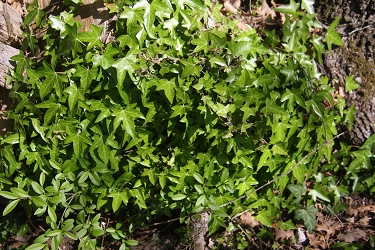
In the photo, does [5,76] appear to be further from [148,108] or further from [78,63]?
[148,108]

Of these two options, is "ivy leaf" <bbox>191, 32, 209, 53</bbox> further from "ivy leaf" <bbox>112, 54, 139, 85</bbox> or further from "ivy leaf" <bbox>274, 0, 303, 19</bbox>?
"ivy leaf" <bbox>274, 0, 303, 19</bbox>

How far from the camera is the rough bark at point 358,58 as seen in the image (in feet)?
10.4

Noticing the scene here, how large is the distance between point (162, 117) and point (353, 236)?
189cm

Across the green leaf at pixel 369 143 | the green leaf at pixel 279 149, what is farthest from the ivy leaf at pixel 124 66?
the green leaf at pixel 369 143

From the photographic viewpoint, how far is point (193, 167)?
2.72 metres

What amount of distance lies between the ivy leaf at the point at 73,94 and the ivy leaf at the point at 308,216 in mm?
1891

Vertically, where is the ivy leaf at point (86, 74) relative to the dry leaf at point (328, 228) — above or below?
above

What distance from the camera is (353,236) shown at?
321cm

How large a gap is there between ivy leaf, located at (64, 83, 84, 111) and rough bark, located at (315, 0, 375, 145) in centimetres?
197

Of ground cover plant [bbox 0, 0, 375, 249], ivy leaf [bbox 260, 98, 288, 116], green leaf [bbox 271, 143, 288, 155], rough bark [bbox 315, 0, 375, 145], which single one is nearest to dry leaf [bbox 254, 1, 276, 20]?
ground cover plant [bbox 0, 0, 375, 249]

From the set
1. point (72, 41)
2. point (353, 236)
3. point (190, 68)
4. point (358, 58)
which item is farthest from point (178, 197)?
point (358, 58)

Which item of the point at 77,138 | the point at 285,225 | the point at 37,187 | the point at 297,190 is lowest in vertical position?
the point at 285,225

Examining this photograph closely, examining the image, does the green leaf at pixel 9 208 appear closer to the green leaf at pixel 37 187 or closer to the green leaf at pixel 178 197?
the green leaf at pixel 37 187

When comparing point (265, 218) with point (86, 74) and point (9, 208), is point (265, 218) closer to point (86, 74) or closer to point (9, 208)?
point (86, 74)
